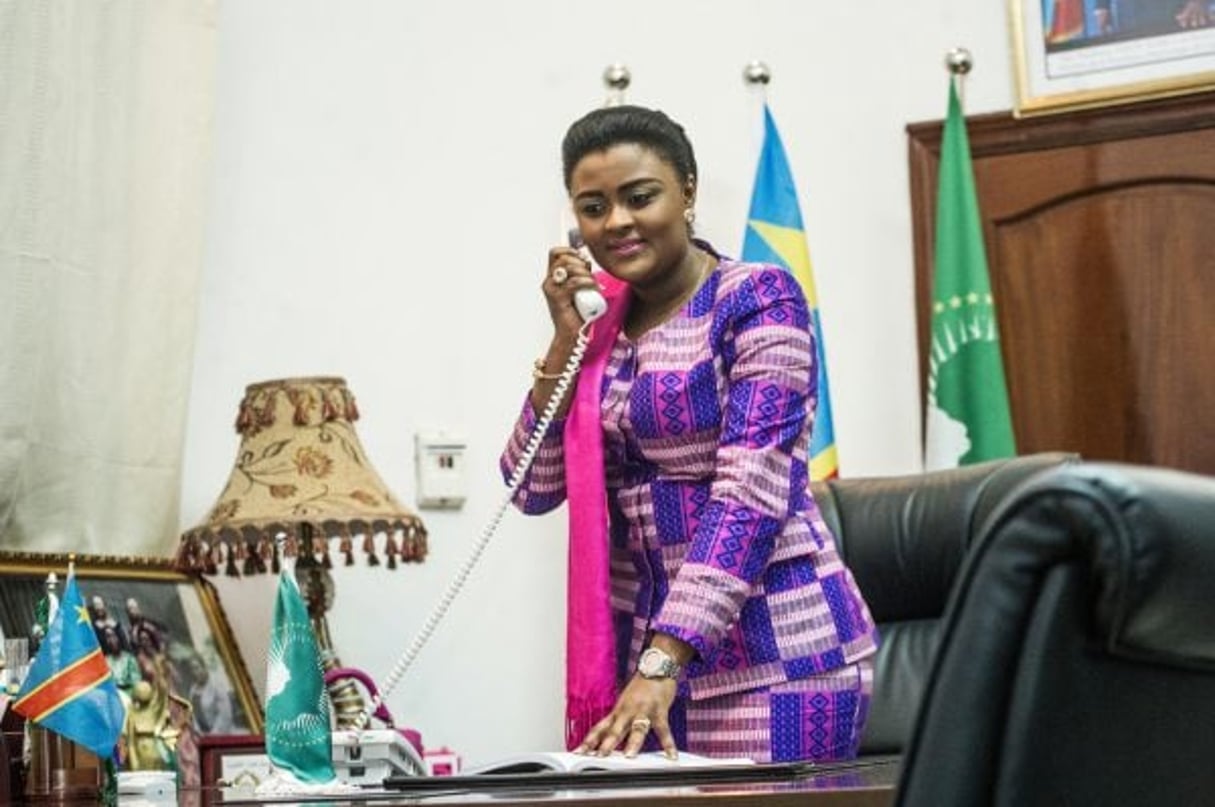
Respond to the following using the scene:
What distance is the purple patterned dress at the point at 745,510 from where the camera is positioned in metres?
2.13

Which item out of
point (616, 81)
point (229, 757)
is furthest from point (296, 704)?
point (616, 81)

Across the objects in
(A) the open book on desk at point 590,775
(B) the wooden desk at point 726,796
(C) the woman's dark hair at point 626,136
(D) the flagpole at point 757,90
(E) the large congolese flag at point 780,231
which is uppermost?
(D) the flagpole at point 757,90

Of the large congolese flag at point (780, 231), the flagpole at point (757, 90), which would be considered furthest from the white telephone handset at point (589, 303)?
the flagpole at point (757, 90)

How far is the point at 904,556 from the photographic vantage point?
2.94 meters

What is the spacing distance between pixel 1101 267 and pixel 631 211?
241 centimetres

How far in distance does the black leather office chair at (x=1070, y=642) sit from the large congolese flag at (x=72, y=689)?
1.48 metres

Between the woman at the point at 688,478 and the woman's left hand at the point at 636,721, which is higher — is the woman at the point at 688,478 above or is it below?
above

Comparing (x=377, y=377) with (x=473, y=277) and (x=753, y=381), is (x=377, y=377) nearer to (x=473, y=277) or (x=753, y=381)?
(x=473, y=277)

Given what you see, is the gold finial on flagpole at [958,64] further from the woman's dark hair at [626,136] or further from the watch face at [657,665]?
the watch face at [657,665]

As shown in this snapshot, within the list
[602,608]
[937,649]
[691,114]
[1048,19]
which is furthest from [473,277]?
[937,649]

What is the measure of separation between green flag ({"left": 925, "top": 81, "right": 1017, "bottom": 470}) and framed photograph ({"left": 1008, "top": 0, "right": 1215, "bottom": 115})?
21cm

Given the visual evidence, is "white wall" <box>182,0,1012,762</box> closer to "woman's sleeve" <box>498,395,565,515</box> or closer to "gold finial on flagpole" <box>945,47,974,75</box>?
"gold finial on flagpole" <box>945,47,974,75</box>

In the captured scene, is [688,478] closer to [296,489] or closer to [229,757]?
[229,757]

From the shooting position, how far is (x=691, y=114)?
4.46 meters
